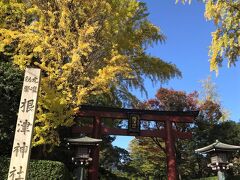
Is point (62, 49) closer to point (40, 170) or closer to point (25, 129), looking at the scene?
point (40, 170)

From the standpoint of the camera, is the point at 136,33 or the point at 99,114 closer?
the point at 99,114

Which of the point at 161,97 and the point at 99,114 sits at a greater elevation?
the point at 161,97

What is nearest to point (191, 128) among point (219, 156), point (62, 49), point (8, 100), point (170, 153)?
point (170, 153)

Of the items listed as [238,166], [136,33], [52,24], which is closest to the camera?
[52,24]

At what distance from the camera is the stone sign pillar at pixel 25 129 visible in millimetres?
6020

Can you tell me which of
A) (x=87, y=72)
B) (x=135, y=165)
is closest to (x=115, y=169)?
(x=135, y=165)

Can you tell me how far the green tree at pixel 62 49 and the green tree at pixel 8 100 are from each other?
2.01 ft

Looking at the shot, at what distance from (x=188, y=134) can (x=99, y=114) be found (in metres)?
4.61

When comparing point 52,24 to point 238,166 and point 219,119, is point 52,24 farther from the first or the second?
point 238,166

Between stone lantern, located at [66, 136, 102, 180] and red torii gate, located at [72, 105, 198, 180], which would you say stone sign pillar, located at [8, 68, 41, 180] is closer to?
stone lantern, located at [66, 136, 102, 180]

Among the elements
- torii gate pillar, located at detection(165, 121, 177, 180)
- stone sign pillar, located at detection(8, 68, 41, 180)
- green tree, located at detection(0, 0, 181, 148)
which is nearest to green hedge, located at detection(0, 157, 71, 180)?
green tree, located at detection(0, 0, 181, 148)

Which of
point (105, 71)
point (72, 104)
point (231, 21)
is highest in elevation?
point (231, 21)

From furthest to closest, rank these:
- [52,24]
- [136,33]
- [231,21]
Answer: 1. [136,33]
2. [52,24]
3. [231,21]

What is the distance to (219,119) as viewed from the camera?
23.9m
